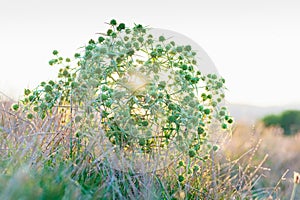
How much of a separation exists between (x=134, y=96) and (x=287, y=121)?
344 inches

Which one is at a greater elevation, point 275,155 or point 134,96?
point 134,96

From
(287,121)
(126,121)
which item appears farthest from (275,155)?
(126,121)

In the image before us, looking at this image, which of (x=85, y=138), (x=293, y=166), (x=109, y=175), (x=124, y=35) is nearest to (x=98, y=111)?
(x=85, y=138)

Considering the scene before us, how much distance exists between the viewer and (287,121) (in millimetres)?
11039

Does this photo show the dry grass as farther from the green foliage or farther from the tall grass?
the green foliage

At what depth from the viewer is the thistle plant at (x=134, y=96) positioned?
294 cm

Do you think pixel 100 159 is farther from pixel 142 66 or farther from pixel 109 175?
pixel 142 66

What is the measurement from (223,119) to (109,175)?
823 millimetres

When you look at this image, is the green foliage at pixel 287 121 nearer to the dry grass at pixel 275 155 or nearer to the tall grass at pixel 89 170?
the dry grass at pixel 275 155

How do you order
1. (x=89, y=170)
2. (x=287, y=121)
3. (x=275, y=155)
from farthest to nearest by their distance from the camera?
(x=287, y=121), (x=275, y=155), (x=89, y=170)

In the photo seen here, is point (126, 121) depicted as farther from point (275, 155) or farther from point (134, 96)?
point (275, 155)

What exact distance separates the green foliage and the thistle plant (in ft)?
26.2

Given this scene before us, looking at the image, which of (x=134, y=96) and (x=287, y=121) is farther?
(x=287, y=121)

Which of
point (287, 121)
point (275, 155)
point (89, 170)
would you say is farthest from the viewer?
point (287, 121)
